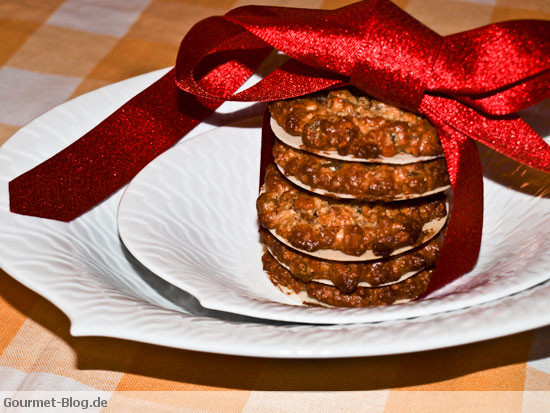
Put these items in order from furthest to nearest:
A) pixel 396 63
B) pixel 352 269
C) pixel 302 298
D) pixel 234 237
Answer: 1. pixel 234 237
2. pixel 302 298
3. pixel 352 269
4. pixel 396 63

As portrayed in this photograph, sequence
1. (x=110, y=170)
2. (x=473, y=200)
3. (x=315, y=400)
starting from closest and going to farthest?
1. (x=315, y=400)
2. (x=473, y=200)
3. (x=110, y=170)

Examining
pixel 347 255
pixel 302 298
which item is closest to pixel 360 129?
pixel 347 255

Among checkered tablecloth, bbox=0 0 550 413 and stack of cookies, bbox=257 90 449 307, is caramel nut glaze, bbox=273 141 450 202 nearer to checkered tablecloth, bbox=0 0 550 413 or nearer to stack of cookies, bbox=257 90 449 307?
stack of cookies, bbox=257 90 449 307

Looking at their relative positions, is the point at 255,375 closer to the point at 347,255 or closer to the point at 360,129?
the point at 347,255

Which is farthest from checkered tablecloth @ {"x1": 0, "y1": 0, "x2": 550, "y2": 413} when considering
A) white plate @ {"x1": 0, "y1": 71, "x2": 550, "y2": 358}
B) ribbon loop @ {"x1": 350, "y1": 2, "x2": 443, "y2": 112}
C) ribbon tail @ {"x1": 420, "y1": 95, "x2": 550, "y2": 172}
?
ribbon loop @ {"x1": 350, "y1": 2, "x2": 443, "y2": 112}

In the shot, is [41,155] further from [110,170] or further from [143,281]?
[143,281]

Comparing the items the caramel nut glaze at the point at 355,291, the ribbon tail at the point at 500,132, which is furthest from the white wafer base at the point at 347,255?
the ribbon tail at the point at 500,132

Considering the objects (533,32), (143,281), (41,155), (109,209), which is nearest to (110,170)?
(109,209)
